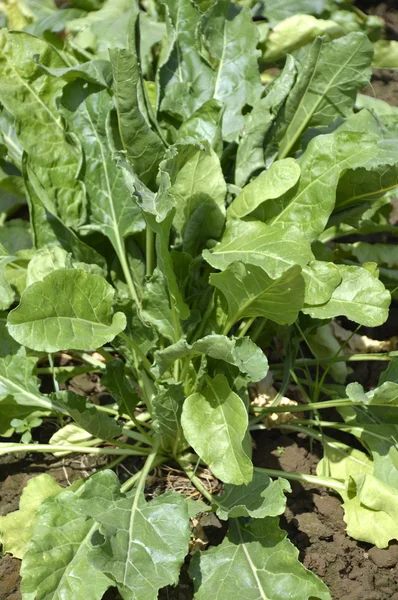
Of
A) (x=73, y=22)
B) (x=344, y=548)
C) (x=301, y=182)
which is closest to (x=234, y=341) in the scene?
(x=301, y=182)

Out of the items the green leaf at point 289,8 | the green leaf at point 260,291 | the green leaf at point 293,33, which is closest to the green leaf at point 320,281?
the green leaf at point 260,291

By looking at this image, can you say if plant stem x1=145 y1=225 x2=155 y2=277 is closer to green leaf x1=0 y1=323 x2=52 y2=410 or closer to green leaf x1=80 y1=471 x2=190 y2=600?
green leaf x1=0 y1=323 x2=52 y2=410

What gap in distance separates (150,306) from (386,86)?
2016mm

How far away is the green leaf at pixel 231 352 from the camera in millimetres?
1603

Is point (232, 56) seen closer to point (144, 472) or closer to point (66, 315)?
point (66, 315)

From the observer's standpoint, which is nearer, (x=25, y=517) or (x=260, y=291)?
(x=260, y=291)

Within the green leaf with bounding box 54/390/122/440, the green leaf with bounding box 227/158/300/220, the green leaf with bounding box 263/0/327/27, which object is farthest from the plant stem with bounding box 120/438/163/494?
the green leaf with bounding box 263/0/327/27

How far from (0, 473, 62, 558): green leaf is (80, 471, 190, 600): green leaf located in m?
0.19

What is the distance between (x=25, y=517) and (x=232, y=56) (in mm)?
1532

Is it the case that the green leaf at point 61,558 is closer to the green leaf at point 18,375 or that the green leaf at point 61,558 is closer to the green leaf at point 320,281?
the green leaf at point 18,375

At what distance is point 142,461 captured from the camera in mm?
2059

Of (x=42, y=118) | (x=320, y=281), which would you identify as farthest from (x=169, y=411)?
(x=42, y=118)

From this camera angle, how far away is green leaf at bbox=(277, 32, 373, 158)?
2094mm

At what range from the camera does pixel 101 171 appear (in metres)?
2.18
